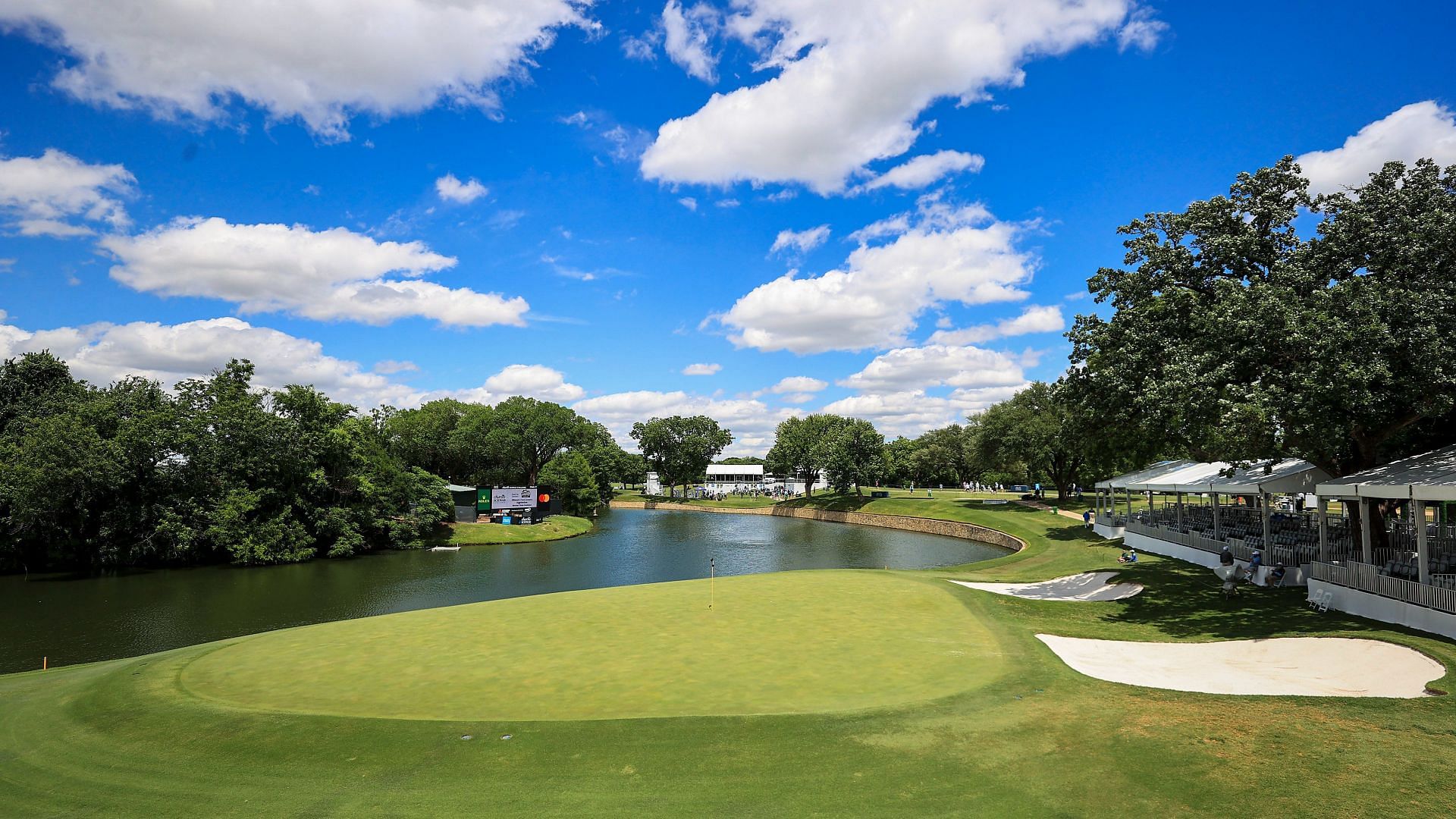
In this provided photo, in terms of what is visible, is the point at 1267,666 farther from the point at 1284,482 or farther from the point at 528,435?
the point at 528,435

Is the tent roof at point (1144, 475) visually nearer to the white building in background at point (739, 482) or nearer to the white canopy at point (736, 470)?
the white building in background at point (739, 482)

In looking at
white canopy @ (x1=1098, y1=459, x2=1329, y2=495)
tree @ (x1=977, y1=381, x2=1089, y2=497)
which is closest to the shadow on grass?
white canopy @ (x1=1098, y1=459, x2=1329, y2=495)

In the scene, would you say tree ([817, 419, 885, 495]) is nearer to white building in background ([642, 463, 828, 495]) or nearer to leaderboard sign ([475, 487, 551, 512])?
white building in background ([642, 463, 828, 495])

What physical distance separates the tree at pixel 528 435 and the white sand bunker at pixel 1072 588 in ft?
266

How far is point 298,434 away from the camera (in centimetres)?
5297

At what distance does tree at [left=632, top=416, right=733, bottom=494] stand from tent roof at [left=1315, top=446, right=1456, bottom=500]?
118 m

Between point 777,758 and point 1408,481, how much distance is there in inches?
668

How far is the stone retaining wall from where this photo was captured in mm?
57062

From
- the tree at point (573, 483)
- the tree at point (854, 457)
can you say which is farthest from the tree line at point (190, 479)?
the tree at point (854, 457)

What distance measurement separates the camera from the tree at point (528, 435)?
9862cm

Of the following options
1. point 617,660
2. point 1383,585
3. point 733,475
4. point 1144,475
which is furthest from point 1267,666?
point 733,475

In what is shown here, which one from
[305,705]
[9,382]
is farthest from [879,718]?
[9,382]

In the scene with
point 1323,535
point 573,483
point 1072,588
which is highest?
point 573,483

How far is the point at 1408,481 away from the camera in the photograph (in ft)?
54.0
